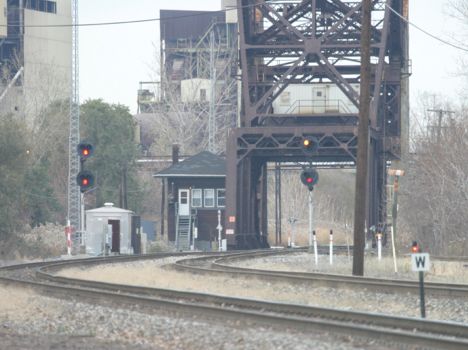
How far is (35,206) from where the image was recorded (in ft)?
245

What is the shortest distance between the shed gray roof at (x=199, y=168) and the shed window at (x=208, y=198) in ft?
5.79

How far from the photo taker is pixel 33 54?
354 feet

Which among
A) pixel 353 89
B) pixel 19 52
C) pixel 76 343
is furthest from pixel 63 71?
pixel 76 343

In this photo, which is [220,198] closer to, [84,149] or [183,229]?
[183,229]

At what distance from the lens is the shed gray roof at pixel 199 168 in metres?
80.4

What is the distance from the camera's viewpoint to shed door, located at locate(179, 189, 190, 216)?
82188 mm

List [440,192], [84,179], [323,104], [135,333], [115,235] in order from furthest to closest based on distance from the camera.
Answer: [323,104] < [440,192] < [115,235] < [84,179] < [135,333]

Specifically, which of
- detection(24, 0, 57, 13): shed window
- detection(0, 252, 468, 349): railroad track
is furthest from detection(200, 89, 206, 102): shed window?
detection(0, 252, 468, 349): railroad track

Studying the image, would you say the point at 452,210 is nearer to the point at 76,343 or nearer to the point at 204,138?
the point at 76,343

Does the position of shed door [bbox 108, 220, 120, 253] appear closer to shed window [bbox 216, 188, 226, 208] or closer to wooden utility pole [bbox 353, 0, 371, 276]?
wooden utility pole [bbox 353, 0, 371, 276]

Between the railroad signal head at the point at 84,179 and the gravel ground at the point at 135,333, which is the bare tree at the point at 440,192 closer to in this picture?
the railroad signal head at the point at 84,179

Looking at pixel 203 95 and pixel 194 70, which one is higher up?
pixel 194 70

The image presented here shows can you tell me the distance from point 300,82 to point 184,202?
2172cm

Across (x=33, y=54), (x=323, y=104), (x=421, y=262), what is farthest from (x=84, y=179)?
(x=33, y=54)
